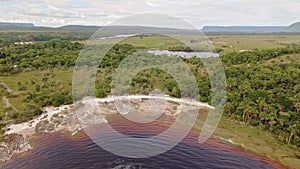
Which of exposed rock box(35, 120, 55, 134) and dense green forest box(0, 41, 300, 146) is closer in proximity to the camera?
exposed rock box(35, 120, 55, 134)

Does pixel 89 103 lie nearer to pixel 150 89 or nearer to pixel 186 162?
pixel 150 89

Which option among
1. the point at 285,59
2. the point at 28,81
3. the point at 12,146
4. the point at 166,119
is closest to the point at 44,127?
the point at 12,146

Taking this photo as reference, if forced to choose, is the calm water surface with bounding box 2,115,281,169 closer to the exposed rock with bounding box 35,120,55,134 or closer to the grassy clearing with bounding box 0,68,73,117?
the exposed rock with bounding box 35,120,55,134

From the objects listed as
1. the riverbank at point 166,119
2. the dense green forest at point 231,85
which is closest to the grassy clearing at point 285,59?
the dense green forest at point 231,85

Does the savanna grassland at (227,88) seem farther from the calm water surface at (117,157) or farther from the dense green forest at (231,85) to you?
the calm water surface at (117,157)

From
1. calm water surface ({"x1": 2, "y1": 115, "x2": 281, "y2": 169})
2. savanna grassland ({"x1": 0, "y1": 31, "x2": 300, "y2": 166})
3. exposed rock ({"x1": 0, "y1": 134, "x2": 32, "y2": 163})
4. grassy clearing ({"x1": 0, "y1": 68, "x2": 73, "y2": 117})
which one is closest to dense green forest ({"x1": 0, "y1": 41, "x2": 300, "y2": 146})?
savanna grassland ({"x1": 0, "y1": 31, "x2": 300, "y2": 166})

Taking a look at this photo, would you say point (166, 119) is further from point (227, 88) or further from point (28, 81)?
point (28, 81)
